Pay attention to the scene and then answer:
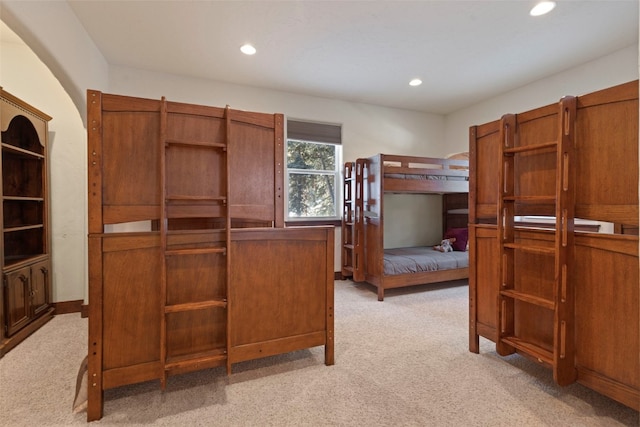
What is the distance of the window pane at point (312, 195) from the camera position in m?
4.48

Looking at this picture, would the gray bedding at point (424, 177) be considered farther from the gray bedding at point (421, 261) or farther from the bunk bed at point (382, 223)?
the gray bedding at point (421, 261)

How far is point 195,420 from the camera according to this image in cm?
160

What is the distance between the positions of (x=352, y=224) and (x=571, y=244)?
2.77 metres

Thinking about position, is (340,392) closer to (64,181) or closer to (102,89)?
(64,181)

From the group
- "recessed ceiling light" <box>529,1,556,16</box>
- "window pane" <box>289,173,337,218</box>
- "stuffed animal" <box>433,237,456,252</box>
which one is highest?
"recessed ceiling light" <box>529,1,556,16</box>

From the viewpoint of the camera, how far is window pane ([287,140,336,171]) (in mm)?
4473

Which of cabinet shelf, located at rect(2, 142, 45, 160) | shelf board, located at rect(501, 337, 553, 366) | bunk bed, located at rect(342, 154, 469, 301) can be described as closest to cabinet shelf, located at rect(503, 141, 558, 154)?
shelf board, located at rect(501, 337, 553, 366)

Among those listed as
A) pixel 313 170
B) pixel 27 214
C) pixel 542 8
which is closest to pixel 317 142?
pixel 313 170

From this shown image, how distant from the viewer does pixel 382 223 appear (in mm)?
3725

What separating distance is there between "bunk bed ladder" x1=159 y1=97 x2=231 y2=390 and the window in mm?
2545

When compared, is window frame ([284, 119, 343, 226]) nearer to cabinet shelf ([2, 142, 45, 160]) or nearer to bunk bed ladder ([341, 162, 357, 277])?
bunk bed ladder ([341, 162, 357, 277])

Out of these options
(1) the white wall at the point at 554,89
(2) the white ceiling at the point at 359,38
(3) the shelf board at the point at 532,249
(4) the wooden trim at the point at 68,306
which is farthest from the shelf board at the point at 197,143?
(1) the white wall at the point at 554,89

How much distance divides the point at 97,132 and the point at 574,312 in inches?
117

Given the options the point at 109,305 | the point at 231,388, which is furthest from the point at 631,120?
the point at 109,305
